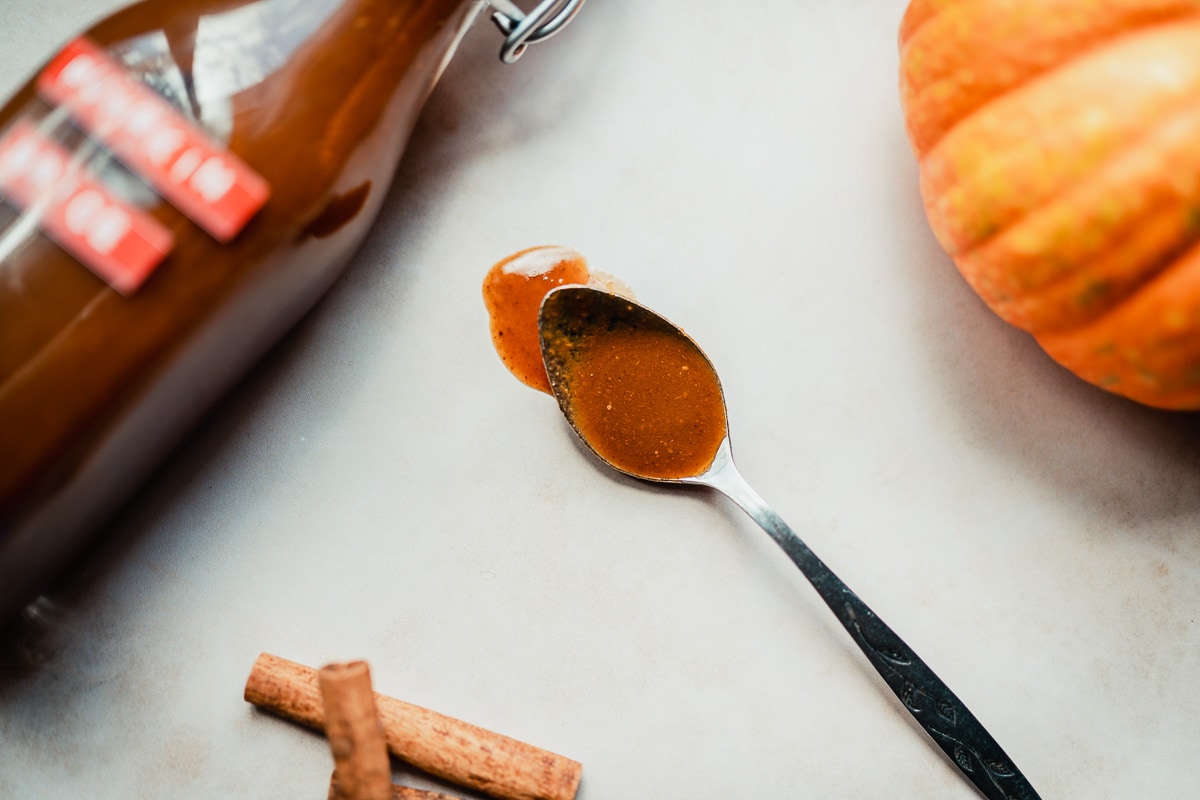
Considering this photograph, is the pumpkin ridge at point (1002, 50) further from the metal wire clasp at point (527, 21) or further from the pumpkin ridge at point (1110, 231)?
the metal wire clasp at point (527, 21)

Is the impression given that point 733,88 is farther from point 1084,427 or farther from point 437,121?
point 1084,427

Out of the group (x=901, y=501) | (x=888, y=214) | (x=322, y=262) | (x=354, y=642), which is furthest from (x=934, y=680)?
(x=322, y=262)

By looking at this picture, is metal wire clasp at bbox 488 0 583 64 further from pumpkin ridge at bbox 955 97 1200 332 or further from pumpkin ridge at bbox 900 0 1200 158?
pumpkin ridge at bbox 955 97 1200 332

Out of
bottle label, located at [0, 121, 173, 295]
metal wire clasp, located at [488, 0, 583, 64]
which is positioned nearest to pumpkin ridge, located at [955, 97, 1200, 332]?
metal wire clasp, located at [488, 0, 583, 64]

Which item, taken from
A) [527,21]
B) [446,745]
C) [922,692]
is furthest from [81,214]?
[922,692]

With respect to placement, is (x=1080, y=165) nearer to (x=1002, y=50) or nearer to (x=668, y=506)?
(x=1002, y=50)
